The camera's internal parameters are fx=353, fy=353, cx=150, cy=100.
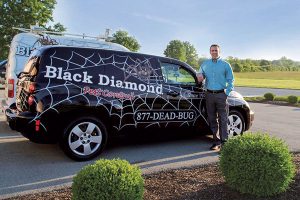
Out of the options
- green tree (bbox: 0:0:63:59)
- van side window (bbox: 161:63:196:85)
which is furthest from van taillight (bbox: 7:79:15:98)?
green tree (bbox: 0:0:63:59)

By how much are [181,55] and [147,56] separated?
104 meters

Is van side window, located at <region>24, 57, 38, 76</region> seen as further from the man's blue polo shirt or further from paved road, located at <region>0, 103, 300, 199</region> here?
the man's blue polo shirt

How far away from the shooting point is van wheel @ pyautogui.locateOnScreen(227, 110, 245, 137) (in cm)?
717

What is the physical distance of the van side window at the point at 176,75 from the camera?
6.44 metres

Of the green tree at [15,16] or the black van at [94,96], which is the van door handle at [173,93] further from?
the green tree at [15,16]

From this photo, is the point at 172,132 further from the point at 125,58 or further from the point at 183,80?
the point at 125,58

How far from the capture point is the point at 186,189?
4.05 m

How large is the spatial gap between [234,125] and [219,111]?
1043 millimetres

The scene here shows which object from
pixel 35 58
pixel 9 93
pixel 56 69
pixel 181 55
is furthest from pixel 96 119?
pixel 181 55

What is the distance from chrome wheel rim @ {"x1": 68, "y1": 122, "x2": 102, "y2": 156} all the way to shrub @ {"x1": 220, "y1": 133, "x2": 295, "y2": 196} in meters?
2.50

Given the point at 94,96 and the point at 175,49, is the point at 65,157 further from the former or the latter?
the point at 175,49

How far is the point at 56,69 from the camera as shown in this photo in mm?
5402

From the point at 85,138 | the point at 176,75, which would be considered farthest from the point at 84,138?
the point at 176,75

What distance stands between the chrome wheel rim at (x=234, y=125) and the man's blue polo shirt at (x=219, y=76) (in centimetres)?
110
